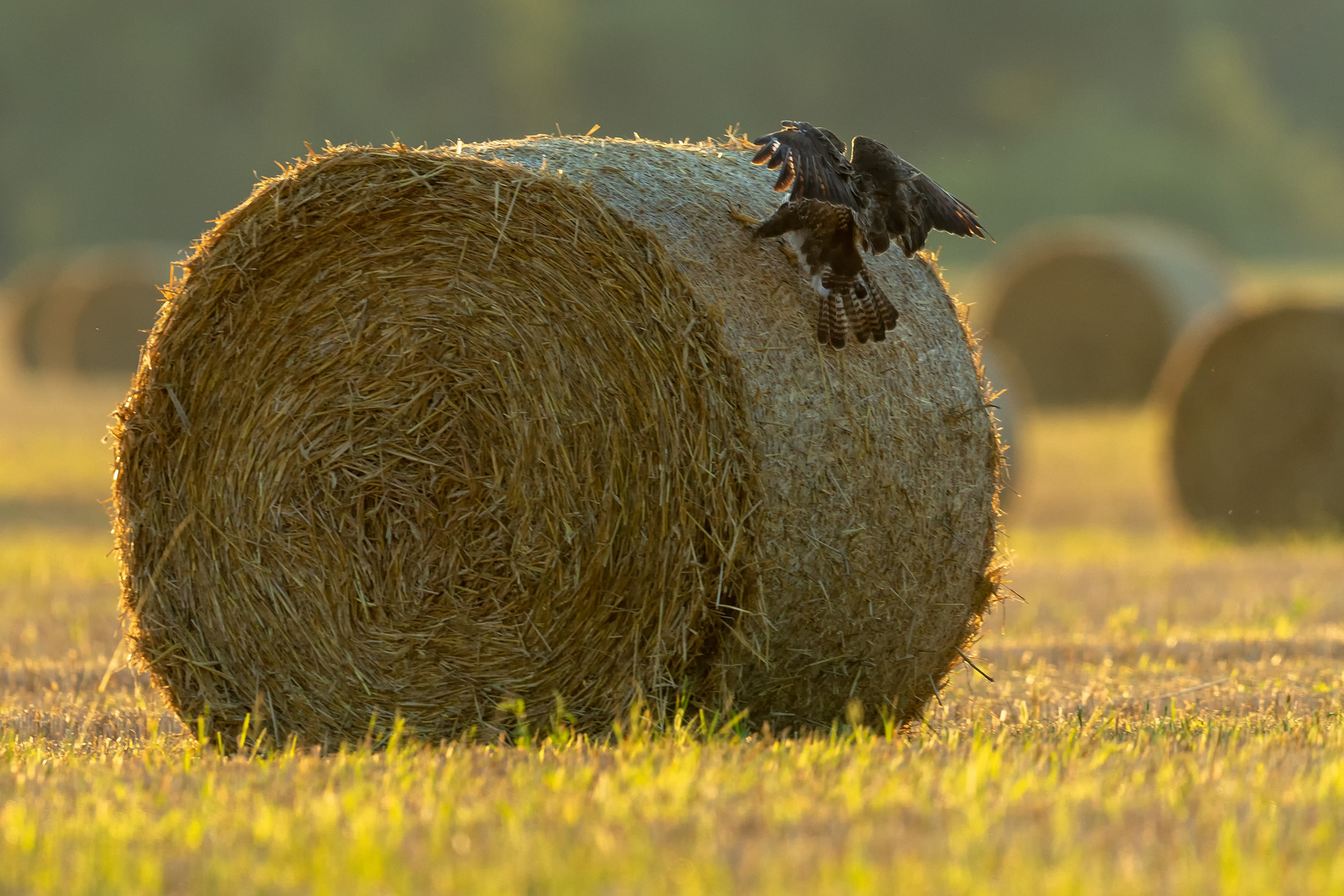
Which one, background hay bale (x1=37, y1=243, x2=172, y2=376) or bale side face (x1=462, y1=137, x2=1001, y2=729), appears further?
background hay bale (x1=37, y1=243, x2=172, y2=376)

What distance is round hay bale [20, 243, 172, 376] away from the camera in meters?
28.8

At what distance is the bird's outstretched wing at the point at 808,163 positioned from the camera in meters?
5.50

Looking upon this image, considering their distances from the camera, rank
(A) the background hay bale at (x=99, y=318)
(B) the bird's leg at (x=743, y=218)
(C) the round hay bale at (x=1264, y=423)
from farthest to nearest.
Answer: (A) the background hay bale at (x=99, y=318)
(C) the round hay bale at (x=1264, y=423)
(B) the bird's leg at (x=743, y=218)

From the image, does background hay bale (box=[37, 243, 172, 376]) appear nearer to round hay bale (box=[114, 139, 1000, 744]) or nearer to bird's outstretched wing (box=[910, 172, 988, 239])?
round hay bale (box=[114, 139, 1000, 744])

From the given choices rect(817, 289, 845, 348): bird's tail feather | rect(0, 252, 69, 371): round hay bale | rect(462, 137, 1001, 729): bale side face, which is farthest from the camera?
rect(0, 252, 69, 371): round hay bale

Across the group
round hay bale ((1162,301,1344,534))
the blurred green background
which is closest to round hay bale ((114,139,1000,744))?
round hay bale ((1162,301,1344,534))

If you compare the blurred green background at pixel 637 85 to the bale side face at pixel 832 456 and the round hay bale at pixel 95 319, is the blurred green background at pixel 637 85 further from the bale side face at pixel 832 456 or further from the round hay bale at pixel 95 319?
the bale side face at pixel 832 456

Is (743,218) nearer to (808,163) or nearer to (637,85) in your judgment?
(808,163)

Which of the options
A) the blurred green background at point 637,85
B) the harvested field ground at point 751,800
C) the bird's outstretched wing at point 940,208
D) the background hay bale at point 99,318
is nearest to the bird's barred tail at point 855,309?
the bird's outstretched wing at point 940,208

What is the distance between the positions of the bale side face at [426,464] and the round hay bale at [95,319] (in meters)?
22.7

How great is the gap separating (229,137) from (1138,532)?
61161mm

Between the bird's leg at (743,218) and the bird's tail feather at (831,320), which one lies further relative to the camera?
the bird's leg at (743,218)

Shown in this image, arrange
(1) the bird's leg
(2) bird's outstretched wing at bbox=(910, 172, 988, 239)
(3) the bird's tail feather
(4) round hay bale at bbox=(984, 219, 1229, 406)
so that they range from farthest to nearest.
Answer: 1. (4) round hay bale at bbox=(984, 219, 1229, 406)
2. (2) bird's outstretched wing at bbox=(910, 172, 988, 239)
3. (1) the bird's leg
4. (3) the bird's tail feather

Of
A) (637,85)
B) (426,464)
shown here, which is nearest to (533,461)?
(426,464)
